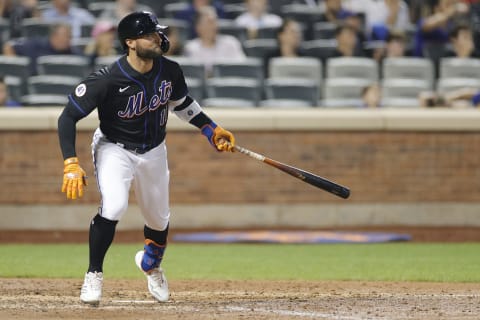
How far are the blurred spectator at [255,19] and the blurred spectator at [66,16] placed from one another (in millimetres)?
2039

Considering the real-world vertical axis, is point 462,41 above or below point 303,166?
above

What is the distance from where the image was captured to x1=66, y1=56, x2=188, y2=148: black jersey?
6.79m

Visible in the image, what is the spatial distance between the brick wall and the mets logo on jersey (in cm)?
527

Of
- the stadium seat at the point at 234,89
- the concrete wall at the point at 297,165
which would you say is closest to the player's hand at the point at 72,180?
the concrete wall at the point at 297,165

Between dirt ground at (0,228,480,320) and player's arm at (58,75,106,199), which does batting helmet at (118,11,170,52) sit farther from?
dirt ground at (0,228,480,320)

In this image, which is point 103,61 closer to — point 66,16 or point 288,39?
point 66,16

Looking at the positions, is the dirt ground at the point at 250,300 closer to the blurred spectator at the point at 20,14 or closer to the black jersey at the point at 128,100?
the black jersey at the point at 128,100

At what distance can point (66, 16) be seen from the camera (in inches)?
562

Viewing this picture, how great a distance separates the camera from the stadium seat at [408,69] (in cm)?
1347

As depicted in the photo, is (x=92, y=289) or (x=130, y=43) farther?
(x=130, y=43)

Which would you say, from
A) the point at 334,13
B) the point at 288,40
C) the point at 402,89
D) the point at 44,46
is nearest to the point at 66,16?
the point at 44,46

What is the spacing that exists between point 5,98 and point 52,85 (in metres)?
0.64

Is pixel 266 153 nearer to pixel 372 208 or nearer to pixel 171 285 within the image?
pixel 372 208

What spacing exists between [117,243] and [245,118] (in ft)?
6.58
